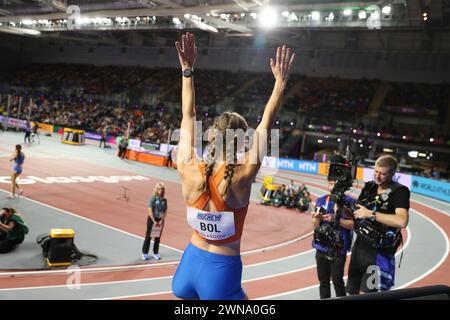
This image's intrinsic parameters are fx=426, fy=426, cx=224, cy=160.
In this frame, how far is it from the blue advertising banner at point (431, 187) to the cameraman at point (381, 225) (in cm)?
2114

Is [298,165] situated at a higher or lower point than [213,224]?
lower

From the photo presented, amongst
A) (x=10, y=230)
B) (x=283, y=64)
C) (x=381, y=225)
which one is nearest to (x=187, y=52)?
(x=283, y=64)

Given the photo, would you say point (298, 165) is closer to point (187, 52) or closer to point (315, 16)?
point (315, 16)

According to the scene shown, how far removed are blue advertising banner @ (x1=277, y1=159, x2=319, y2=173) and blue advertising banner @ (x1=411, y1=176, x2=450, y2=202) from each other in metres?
7.04

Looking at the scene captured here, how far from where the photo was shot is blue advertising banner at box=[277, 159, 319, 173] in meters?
30.7

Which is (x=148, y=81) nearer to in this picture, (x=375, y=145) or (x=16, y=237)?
(x=375, y=145)

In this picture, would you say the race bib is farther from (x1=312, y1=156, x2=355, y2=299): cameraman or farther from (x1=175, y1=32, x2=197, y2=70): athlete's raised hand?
(x1=312, y1=156, x2=355, y2=299): cameraman

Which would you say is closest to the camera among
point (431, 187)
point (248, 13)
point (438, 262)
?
point (438, 262)

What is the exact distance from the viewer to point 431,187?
23969mm

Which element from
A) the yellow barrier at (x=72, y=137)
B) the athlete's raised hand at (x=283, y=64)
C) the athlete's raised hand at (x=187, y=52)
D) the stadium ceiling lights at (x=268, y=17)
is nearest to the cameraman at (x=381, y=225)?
the athlete's raised hand at (x=283, y=64)

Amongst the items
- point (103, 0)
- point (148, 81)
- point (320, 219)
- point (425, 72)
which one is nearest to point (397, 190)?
point (320, 219)

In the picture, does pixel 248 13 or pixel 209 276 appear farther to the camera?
pixel 248 13

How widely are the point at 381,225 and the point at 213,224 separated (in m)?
2.30

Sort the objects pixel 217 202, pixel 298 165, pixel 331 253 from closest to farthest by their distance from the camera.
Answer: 1. pixel 217 202
2. pixel 331 253
3. pixel 298 165
